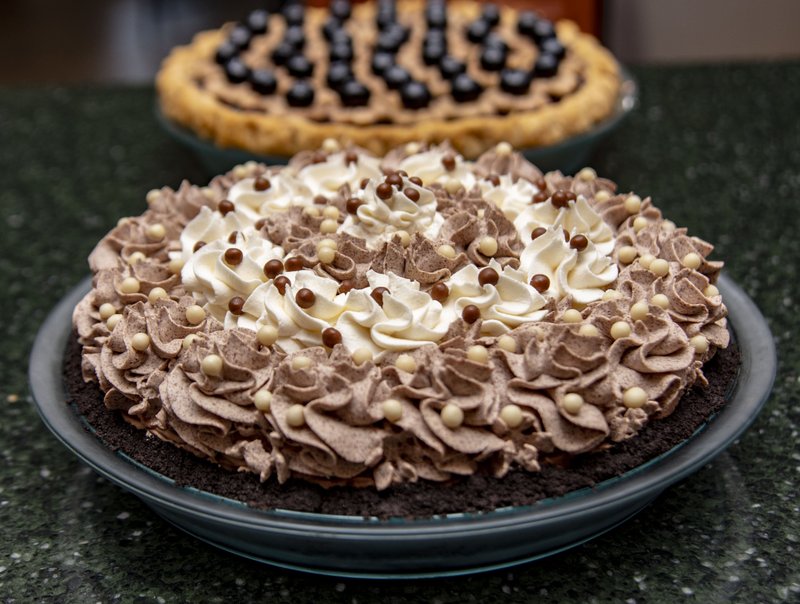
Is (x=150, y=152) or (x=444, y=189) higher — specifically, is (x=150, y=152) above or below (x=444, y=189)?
below

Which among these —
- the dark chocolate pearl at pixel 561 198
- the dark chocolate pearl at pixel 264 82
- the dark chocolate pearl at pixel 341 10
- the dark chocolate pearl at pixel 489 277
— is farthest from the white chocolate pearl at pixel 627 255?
the dark chocolate pearl at pixel 341 10

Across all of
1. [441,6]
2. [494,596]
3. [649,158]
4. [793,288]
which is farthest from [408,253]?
[441,6]

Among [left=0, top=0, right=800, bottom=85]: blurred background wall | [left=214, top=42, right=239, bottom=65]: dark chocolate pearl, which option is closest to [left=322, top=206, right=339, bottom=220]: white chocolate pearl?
[left=214, top=42, right=239, bottom=65]: dark chocolate pearl

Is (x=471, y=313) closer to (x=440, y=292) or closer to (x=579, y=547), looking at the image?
(x=440, y=292)

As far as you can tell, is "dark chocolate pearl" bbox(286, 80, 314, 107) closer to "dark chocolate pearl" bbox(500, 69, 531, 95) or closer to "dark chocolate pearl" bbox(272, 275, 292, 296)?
"dark chocolate pearl" bbox(500, 69, 531, 95)

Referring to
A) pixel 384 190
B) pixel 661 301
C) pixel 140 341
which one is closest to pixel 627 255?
pixel 661 301

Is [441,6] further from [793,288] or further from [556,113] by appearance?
[793,288]
